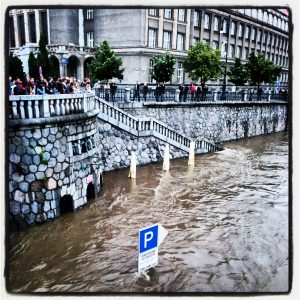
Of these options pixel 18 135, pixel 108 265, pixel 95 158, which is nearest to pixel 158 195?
pixel 95 158

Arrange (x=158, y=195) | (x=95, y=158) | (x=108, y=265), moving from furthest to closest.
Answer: (x=158, y=195) < (x=95, y=158) < (x=108, y=265)

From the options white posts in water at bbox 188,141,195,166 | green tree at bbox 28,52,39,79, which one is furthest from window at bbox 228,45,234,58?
green tree at bbox 28,52,39,79

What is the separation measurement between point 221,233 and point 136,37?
37.7 ft

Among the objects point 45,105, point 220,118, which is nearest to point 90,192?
point 45,105

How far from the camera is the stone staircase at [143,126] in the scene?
15.0 m

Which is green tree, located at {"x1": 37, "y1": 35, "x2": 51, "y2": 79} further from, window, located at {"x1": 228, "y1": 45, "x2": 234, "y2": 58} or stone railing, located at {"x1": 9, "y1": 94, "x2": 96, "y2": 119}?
window, located at {"x1": 228, "y1": 45, "x2": 234, "y2": 58}

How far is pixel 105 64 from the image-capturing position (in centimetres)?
1817

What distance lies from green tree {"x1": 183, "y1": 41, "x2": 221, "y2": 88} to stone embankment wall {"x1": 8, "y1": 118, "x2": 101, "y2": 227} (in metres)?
12.5

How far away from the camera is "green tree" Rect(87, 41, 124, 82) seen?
18.0 m

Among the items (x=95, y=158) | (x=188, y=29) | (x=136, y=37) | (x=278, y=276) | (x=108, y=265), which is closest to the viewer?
(x=278, y=276)

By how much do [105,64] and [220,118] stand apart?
8.99 meters

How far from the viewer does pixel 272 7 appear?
5.23 m

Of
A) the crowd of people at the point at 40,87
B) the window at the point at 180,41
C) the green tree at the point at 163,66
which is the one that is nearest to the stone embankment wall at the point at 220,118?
the green tree at the point at 163,66

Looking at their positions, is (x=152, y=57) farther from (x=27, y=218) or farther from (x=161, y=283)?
(x=161, y=283)
